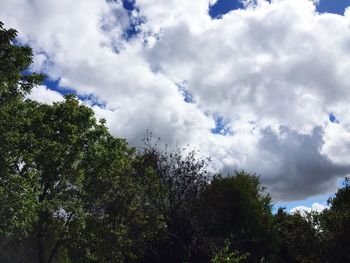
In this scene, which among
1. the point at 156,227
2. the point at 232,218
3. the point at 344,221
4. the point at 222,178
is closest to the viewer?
the point at 344,221

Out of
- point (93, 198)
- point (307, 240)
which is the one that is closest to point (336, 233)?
point (307, 240)

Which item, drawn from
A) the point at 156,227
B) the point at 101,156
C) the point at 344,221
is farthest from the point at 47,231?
the point at 344,221

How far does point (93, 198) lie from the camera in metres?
35.5

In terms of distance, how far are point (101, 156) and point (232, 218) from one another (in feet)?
72.5

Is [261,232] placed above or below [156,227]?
above

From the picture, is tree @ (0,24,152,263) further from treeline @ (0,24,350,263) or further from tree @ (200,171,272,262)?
tree @ (200,171,272,262)

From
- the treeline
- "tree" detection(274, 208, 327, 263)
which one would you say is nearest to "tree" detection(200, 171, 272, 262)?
the treeline

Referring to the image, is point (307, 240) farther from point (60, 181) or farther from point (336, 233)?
point (60, 181)

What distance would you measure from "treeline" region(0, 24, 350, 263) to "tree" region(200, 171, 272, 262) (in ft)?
3.27

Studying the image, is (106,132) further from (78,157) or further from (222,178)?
(222,178)

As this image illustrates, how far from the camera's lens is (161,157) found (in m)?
44.9

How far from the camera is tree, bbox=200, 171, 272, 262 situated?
165 feet

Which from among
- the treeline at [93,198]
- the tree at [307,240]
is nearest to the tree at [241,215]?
the treeline at [93,198]

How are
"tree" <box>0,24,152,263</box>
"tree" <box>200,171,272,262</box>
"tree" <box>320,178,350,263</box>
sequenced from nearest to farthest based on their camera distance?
"tree" <box>0,24,152,263</box>, "tree" <box>320,178,350,263</box>, "tree" <box>200,171,272,262</box>
